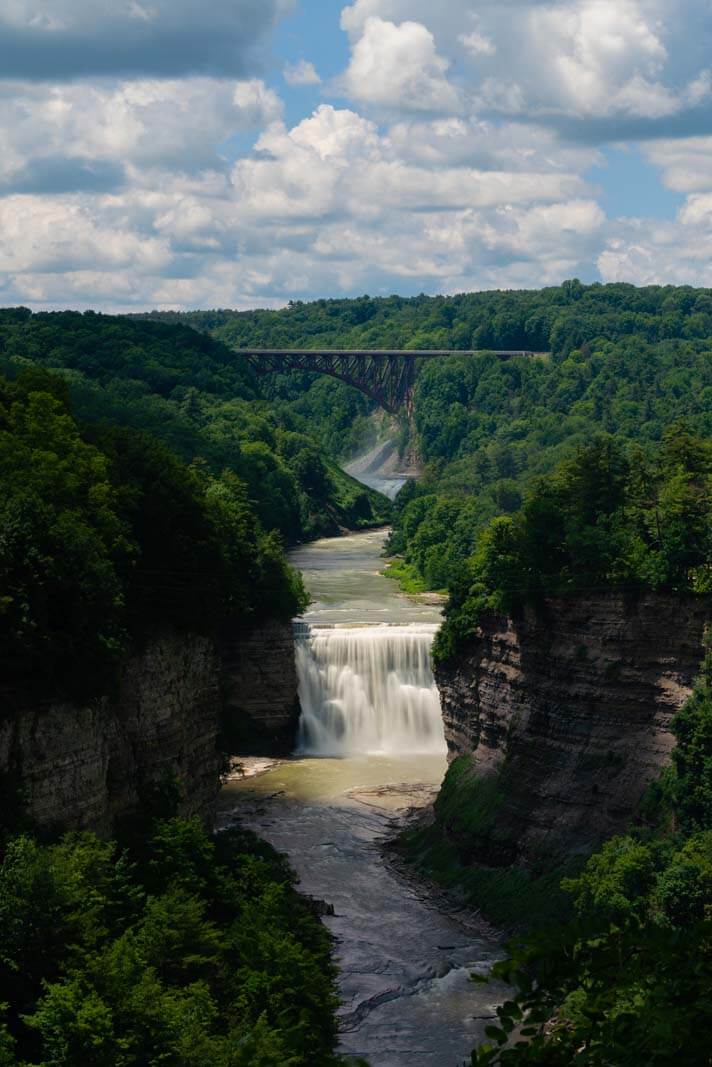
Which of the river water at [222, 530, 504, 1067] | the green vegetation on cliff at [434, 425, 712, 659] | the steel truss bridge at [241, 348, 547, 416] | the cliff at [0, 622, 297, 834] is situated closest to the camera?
the cliff at [0, 622, 297, 834]

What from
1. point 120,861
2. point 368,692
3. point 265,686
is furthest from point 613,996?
point 368,692

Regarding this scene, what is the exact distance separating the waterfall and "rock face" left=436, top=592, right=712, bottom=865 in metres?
17.9

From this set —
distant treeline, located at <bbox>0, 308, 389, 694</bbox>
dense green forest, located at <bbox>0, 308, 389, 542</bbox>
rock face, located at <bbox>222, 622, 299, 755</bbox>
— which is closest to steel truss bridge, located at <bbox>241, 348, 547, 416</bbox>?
dense green forest, located at <bbox>0, 308, 389, 542</bbox>

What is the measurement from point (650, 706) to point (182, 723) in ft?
45.8

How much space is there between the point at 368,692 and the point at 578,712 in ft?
83.9

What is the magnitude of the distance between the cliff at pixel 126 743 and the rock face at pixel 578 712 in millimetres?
9954

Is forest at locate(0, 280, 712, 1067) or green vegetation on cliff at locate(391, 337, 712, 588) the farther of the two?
green vegetation on cliff at locate(391, 337, 712, 588)

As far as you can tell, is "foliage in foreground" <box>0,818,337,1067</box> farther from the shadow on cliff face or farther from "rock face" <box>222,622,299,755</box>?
"rock face" <box>222,622,299,755</box>

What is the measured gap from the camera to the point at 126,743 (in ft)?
139

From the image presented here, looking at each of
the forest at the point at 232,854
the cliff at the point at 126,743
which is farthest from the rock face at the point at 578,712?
the cliff at the point at 126,743

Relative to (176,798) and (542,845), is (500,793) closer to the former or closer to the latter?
(542,845)

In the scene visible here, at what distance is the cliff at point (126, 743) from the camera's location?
1447 inches

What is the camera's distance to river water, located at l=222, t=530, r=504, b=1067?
43562mm

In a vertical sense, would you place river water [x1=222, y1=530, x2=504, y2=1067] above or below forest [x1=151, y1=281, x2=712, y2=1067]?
below
